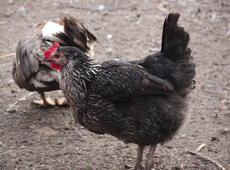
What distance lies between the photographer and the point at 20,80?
17.0 ft

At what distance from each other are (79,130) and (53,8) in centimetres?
439

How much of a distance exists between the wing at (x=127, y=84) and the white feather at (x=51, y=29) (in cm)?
136

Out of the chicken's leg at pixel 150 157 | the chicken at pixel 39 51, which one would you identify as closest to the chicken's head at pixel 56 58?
the chicken at pixel 39 51

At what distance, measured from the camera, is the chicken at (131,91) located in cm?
395

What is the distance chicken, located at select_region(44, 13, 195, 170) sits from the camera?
3.95 meters

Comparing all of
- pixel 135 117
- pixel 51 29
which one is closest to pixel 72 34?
pixel 51 29

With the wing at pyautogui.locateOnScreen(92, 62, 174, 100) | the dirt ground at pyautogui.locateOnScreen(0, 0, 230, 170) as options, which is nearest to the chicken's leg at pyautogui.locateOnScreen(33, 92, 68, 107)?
the dirt ground at pyautogui.locateOnScreen(0, 0, 230, 170)

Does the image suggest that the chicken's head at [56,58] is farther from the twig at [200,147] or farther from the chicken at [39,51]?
the twig at [200,147]

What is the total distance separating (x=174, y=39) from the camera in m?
4.20

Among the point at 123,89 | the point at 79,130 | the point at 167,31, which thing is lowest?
the point at 79,130

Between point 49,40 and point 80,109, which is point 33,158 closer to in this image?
point 80,109

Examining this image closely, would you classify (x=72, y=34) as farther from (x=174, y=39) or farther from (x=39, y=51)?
(x=174, y=39)

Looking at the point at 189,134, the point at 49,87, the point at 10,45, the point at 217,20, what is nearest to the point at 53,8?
the point at 10,45

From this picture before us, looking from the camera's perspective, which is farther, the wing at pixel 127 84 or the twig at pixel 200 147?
the twig at pixel 200 147
